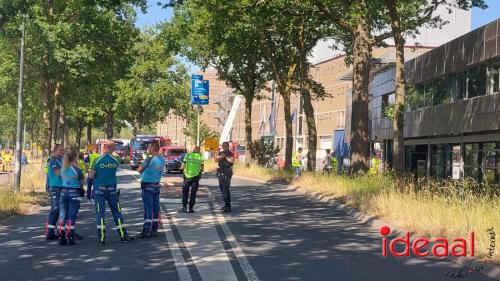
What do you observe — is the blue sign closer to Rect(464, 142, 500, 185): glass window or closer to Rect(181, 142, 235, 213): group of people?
Rect(464, 142, 500, 185): glass window

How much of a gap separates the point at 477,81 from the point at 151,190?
20.4 metres

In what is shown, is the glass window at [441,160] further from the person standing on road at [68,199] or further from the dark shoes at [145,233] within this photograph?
the person standing on road at [68,199]

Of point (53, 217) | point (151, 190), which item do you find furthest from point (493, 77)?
point (53, 217)

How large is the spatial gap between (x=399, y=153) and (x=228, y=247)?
30.2 feet

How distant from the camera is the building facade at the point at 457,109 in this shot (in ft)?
85.4

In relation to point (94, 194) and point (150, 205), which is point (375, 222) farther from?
point (94, 194)

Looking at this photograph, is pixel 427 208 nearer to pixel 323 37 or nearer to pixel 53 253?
pixel 53 253

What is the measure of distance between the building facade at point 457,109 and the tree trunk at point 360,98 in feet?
9.21

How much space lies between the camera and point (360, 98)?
21797 millimetres

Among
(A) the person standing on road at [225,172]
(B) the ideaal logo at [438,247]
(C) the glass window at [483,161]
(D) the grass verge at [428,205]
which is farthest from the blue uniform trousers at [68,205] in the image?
(C) the glass window at [483,161]

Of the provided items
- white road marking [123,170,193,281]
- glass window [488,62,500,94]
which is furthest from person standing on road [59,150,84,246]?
glass window [488,62,500,94]

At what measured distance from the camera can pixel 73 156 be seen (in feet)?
36.5

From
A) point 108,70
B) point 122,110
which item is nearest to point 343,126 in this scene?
point 122,110

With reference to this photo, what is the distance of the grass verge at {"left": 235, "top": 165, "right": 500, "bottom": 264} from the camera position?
1040 centimetres
